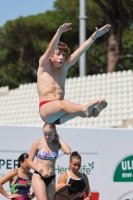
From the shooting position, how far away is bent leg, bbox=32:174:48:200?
17.5ft

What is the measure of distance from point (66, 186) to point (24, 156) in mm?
675

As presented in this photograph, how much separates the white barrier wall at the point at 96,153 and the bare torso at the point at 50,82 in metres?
1.86

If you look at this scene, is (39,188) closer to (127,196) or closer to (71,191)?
(71,191)

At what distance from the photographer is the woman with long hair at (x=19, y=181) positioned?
6.36m

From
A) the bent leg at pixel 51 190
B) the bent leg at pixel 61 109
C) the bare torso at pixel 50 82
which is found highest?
the bare torso at pixel 50 82

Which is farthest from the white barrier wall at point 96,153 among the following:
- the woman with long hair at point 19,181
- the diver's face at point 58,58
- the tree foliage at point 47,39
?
the tree foliage at point 47,39

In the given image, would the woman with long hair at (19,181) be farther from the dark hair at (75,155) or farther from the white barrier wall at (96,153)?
the dark hair at (75,155)

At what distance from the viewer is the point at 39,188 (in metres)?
5.39

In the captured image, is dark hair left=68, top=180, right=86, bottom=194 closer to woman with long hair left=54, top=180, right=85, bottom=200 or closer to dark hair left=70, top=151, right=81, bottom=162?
woman with long hair left=54, top=180, right=85, bottom=200

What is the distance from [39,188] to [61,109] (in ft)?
3.47

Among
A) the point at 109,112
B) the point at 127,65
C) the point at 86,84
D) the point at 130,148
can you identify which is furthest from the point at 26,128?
the point at 127,65

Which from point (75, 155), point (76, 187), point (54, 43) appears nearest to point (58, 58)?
point (54, 43)

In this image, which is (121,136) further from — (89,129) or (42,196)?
(42,196)

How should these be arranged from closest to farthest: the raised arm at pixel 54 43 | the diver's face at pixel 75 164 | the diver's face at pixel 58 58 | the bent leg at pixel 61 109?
the bent leg at pixel 61 109 → the raised arm at pixel 54 43 → the diver's face at pixel 58 58 → the diver's face at pixel 75 164
